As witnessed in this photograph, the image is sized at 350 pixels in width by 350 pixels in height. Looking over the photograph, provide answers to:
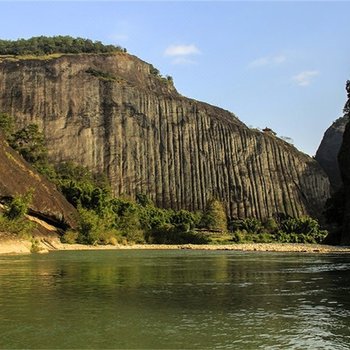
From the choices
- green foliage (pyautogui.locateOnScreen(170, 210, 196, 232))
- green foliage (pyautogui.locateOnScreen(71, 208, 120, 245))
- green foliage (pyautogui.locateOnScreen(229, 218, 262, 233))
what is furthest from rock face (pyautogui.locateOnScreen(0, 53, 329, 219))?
green foliage (pyautogui.locateOnScreen(71, 208, 120, 245))

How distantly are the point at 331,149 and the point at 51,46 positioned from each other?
9089 cm

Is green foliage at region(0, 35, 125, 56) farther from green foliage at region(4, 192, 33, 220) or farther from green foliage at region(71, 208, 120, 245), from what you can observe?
green foliage at region(4, 192, 33, 220)

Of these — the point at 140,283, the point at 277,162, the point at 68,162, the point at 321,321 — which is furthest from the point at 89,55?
the point at 321,321

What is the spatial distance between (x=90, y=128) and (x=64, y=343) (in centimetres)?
11081

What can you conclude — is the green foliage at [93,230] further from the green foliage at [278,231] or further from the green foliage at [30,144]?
the green foliage at [278,231]

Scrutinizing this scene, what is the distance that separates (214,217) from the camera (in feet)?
350

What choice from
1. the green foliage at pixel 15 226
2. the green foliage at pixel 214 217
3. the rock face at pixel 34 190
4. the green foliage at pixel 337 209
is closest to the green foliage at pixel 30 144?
the rock face at pixel 34 190

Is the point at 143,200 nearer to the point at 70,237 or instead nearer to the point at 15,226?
the point at 70,237

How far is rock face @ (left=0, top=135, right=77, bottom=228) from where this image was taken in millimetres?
59562

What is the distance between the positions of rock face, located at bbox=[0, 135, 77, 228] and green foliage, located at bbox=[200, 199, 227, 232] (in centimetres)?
4040

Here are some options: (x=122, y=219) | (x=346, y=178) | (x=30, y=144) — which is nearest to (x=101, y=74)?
Result: (x=30, y=144)

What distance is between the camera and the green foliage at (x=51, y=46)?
138 meters

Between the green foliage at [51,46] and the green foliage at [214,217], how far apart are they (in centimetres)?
5934

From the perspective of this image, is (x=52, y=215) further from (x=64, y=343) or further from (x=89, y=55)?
(x=89, y=55)
